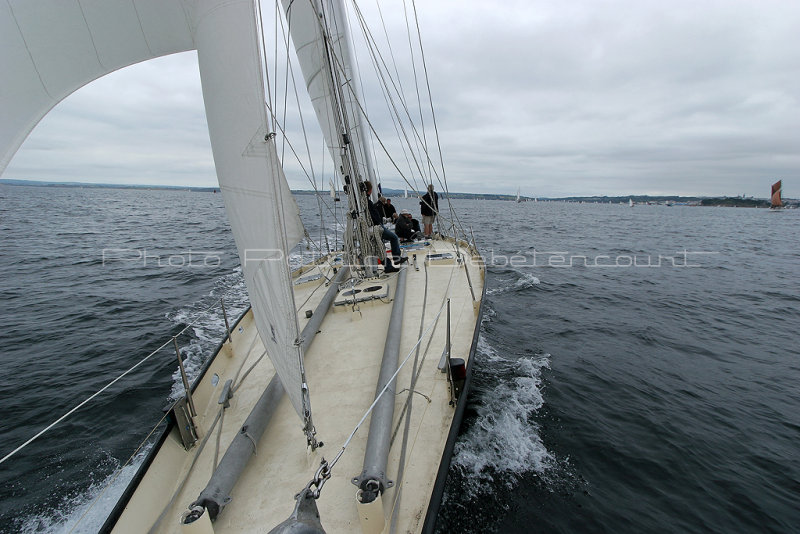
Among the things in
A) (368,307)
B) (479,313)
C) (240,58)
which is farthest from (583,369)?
(240,58)

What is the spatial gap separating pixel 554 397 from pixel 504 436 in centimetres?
163

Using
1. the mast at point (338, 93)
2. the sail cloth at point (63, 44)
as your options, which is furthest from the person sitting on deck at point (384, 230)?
the sail cloth at point (63, 44)

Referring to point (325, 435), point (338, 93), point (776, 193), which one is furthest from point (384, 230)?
point (776, 193)

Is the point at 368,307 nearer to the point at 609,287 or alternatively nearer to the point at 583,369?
the point at 583,369

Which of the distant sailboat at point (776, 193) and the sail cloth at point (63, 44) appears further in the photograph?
the distant sailboat at point (776, 193)

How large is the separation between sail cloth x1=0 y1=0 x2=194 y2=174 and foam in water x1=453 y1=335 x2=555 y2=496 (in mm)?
5092

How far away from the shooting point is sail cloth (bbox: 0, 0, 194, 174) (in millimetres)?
2488

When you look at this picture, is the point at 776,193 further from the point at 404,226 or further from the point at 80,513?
the point at 80,513

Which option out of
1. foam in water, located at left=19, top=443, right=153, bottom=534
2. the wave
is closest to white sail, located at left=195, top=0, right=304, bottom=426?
foam in water, located at left=19, top=443, right=153, bottom=534

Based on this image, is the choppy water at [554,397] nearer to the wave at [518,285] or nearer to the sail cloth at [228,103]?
the wave at [518,285]

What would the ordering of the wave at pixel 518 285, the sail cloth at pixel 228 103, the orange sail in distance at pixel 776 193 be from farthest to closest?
the orange sail in distance at pixel 776 193, the wave at pixel 518 285, the sail cloth at pixel 228 103

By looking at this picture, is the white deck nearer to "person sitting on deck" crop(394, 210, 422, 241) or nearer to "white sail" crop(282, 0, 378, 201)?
"white sail" crop(282, 0, 378, 201)

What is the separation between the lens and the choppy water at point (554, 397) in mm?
3963

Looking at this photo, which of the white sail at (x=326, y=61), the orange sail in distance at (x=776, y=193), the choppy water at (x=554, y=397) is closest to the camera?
the choppy water at (x=554, y=397)
